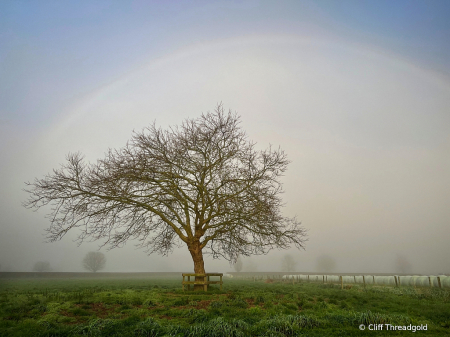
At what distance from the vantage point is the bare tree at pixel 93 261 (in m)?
93.6

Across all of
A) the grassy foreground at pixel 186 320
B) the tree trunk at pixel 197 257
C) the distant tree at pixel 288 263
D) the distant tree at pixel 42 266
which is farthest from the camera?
the distant tree at pixel 288 263

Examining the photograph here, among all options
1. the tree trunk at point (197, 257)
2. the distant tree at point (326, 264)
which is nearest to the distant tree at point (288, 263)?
the distant tree at point (326, 264)

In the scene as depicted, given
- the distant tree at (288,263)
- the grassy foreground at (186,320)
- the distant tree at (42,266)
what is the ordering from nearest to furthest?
1. the grassy foreground at (186,320)
2. the distant tree at (42,266)
3. the distant tree at (288,263)

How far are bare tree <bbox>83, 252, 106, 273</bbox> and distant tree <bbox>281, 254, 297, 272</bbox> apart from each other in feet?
255

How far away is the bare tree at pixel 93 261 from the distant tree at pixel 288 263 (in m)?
77.7

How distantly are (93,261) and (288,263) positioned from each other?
269 feet

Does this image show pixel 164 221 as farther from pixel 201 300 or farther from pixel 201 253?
pixel 201 300

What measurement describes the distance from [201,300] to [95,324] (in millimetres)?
5614

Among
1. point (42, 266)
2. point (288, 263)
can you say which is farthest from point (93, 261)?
point (288, 263)

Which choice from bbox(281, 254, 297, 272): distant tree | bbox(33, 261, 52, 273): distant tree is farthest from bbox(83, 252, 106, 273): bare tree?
bbox(281, 254, 297, 272): distant tree

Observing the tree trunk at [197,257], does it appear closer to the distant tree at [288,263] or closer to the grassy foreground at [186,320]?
the grassy foreground at [186,320]

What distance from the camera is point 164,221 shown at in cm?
1761

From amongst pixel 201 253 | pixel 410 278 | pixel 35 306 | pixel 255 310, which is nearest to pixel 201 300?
pixel 255 310

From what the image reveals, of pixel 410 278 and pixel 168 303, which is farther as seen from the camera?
pixel 410 278
